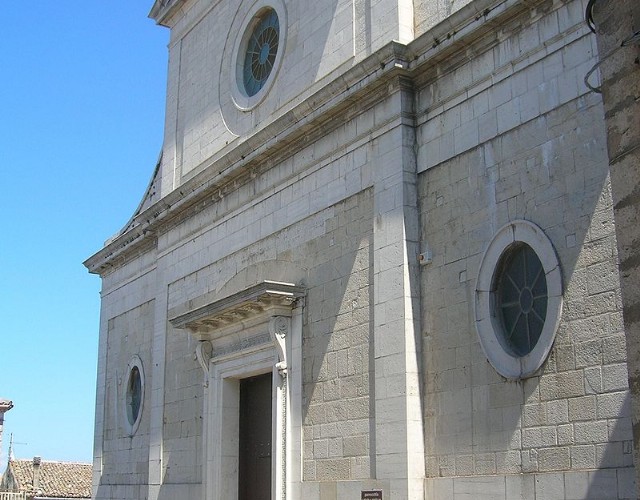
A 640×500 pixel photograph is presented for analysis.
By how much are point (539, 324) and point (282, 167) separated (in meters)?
5.21

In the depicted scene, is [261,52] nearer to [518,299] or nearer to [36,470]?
[518,299]

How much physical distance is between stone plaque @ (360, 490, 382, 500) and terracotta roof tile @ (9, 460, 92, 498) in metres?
28.1

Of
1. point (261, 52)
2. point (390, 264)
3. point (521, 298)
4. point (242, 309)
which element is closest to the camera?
point (521, 298)

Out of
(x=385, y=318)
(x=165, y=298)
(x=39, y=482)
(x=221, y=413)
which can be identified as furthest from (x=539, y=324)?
(x=39, y=482)

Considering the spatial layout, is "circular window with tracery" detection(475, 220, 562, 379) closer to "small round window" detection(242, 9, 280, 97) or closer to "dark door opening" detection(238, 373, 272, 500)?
"dark door opening" detection(238, 373, 272, 500)

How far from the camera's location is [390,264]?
10.9 meters

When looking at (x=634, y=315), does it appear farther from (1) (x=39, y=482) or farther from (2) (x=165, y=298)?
(1) (x=39, y=482)

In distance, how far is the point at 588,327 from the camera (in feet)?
28.4

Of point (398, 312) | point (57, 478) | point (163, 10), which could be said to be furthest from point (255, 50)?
point (57, 478)

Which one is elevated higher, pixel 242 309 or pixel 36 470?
pixel 242 309

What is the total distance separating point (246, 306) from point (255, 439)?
2.23 meters

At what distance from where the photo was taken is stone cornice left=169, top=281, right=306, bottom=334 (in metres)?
12.4

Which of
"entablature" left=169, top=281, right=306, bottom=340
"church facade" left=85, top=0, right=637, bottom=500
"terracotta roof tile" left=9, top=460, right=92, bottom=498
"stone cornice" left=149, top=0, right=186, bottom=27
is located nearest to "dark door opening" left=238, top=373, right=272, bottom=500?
"church facade" left=85, top=0, right=637, bottom=500

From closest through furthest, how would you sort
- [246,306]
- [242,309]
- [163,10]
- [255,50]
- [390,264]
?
[390,264], [246,306], [242,309], [255,50], [163,10]
